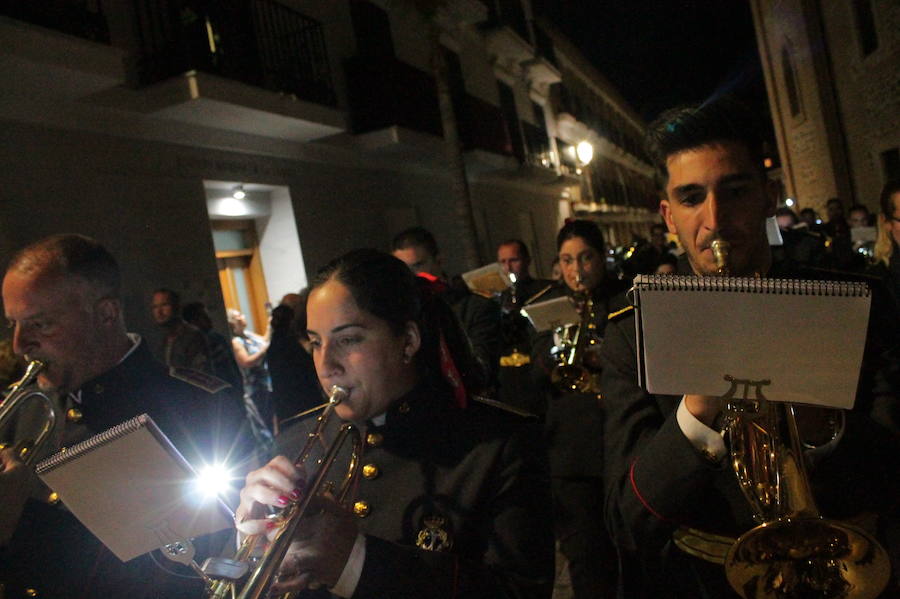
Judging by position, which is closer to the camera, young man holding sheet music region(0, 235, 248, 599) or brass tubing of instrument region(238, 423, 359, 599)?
brass tubing of instrument region(238, 423, 359, 599)

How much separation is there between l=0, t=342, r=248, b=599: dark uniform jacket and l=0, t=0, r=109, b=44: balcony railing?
4.87 metres

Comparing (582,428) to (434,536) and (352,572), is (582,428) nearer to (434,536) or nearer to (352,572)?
(434,536)

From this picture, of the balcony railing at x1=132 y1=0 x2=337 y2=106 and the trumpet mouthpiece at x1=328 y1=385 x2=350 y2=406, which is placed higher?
the balcony railing at x1=132 y1=0 x2=337 y2=106

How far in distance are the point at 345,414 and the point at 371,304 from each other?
33 centimetres

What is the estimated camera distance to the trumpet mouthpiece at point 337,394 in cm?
191

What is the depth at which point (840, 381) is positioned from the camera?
1.28m

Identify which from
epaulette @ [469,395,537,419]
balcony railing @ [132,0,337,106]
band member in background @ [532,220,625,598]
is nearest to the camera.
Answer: epaulette @ [469,395,537,419]

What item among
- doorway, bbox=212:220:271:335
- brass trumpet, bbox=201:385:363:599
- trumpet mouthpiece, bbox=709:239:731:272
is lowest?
brass trumpet, bbox=201:385:363:599

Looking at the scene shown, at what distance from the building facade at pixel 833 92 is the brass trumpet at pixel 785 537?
527 inches

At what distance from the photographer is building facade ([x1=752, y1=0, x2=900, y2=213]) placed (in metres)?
13.2

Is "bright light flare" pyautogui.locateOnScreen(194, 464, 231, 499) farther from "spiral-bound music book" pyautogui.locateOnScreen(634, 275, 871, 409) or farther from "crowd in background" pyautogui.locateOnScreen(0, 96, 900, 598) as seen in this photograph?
"spiral-bound music book" pyautogui.locateOnScreen(634, 275, 871, 409)

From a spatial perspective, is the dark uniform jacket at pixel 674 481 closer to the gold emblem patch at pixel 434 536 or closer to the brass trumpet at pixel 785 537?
Result: the brass trumpet at pixel 785 537

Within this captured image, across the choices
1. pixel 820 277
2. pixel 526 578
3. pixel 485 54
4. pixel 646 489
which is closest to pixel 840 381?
pixel 646 489

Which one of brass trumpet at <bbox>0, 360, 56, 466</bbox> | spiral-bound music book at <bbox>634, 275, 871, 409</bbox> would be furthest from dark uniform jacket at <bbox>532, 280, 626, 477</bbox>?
brass trumpet at <bbox>0, 360, 56, 466</bbox>
